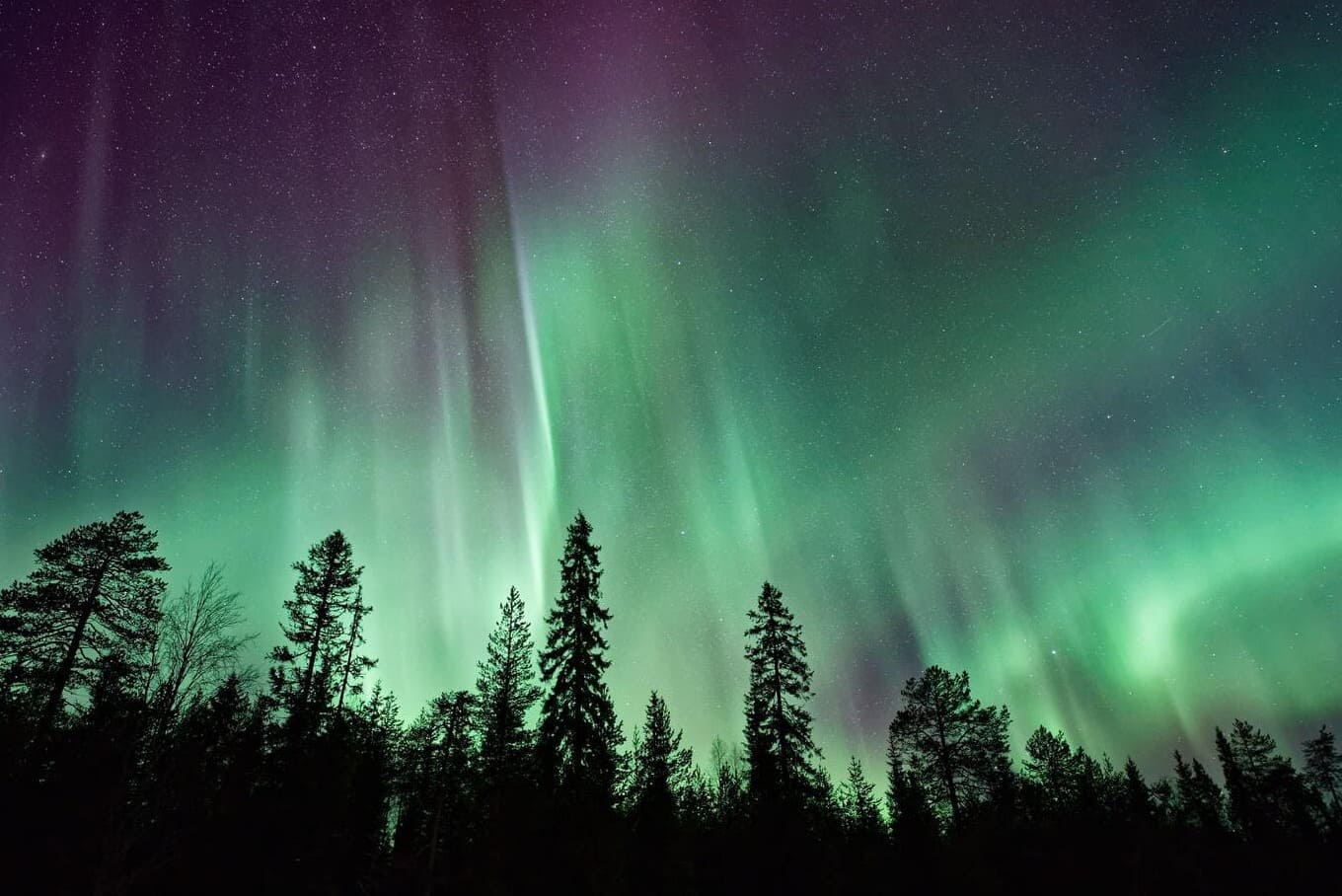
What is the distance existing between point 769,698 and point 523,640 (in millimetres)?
15945

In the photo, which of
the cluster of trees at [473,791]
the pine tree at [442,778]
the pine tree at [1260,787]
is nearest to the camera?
the cluster of trees at [473,791]

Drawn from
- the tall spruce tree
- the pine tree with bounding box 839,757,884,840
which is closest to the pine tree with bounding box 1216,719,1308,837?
the pine tree with bounding box 839,757,884,840

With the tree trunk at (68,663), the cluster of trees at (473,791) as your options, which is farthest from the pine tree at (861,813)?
the tree trunk at (68,663)

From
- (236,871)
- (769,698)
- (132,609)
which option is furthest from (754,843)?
(132,609)

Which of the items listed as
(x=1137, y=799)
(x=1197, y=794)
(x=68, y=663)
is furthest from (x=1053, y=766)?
(x=68, y=663)

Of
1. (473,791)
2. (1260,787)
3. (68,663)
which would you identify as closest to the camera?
(68,663)

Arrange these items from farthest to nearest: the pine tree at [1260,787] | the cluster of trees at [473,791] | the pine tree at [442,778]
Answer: the pine tree at [1260,787]
the pine tree at [442,778]
the cluster of trees at [473,791]

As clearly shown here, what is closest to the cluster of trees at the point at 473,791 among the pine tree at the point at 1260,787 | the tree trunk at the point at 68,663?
the tree trunk at the point at 68,663

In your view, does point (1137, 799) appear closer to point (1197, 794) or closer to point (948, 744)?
point (948, 744)

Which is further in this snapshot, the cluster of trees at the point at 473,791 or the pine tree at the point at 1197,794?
the pine tree at the point at 1197,794

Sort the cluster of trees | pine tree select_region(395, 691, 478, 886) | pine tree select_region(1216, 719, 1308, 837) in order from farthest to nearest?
pine tree select_region(1216, 719, 1308, 837), pine tree select_region(395, 691, 478, 886), the cluster of trees

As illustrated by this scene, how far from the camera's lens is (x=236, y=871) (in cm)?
2522

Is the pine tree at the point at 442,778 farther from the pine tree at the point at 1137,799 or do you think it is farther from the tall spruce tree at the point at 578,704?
the pine tree at the point at 1137,799

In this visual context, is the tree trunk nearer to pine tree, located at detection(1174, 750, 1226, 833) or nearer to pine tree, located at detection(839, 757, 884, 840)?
pine tree, located at detection(839, 757, 884, 840)
